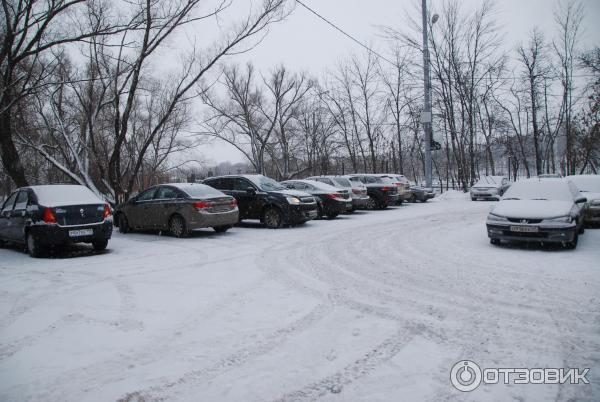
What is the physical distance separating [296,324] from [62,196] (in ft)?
25.2

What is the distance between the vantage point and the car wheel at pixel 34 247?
29.9 ft

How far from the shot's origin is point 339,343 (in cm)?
388

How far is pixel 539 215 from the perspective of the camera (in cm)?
822

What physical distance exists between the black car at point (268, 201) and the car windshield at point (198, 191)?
5.89 ft

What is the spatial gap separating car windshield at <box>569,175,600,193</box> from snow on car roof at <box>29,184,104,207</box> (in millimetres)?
13523

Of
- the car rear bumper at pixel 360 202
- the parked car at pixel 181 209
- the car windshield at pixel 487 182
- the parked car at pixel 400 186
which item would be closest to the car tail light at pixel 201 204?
the parked car at pixel 181 209

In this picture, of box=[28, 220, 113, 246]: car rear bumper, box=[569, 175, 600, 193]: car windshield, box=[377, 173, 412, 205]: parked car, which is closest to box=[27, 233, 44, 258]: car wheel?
box=[28, 220, 113, 246]: car rear bumper

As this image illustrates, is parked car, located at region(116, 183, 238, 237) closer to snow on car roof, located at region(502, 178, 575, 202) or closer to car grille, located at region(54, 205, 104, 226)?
car grille, located at region(54, 205, 104, 226)

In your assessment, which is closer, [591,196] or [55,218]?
[55,218]

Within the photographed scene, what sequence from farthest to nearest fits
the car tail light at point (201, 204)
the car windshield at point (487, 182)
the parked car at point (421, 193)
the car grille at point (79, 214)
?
the parked car at point (421, 193) → the car windshield at point (487, 182) → the car tail light at point (201, 204) → the car grille at point (79, 214)

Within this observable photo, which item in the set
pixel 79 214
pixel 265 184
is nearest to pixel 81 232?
pixel 79 214

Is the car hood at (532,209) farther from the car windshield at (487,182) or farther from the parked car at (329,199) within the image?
the car windshield at (487,182)

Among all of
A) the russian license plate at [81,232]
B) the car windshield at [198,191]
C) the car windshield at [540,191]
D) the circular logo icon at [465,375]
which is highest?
the car windshield at [198,191]

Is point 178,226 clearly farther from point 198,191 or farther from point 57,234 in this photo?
point 57,234
